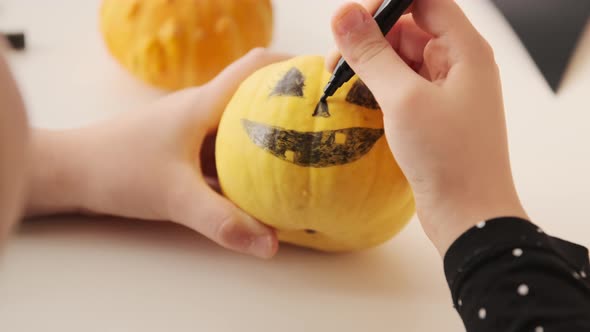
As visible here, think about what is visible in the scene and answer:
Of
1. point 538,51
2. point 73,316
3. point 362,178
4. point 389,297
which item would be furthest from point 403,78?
point 538,51

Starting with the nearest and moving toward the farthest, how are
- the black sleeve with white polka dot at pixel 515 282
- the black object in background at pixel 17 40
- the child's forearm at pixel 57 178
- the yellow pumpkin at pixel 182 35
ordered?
1. the black sleeve with white polka dot at pixel 515 282
2. the child's forearm at pixel 57 178
3. the yellow pumpkin at pixel 182 35
4. the black object in background at pixel 17 40

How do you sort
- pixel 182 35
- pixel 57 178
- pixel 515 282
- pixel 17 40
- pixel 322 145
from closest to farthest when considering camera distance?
1. pixel 515 282
2. pixel 322 145
3. pixel 57 178
4. pixel 182 35
5. pixel 17 40

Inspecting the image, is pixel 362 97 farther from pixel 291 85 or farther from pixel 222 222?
pixel 222 222

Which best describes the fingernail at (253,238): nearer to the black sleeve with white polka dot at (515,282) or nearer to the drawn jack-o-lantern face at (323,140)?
the drawn jack-o-lantern face at (323,140)

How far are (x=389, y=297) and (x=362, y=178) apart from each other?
4.8 inches

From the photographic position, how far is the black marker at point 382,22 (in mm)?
502

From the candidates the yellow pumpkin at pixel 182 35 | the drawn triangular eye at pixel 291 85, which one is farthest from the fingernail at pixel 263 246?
the yellow pumpkin at pixel 182 35

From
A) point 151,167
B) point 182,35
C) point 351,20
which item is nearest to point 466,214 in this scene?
point 351,20

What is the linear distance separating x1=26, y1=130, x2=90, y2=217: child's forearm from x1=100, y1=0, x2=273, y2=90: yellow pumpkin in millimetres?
170

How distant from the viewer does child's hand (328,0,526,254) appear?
48cm

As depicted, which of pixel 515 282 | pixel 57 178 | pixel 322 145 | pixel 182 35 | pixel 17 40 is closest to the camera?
pixel 515 282

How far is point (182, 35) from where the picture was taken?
796 mm

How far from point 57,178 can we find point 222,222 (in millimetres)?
184

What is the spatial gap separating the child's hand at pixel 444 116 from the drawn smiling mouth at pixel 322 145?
0.06m
